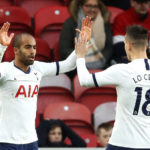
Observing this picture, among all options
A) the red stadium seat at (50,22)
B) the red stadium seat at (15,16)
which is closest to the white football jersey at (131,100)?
the red stadium seat at (15,16)

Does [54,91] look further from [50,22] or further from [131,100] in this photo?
[131,100]

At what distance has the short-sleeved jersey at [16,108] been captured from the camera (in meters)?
4.77

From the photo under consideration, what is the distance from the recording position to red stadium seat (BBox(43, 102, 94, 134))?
22.1 feet

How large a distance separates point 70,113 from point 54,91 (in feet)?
1.33

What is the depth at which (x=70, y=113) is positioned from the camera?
22.4 ft

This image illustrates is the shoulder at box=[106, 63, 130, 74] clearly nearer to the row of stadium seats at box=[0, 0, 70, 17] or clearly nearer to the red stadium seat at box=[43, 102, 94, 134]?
the red stadium seat at box=[43, 102, 94, 134]

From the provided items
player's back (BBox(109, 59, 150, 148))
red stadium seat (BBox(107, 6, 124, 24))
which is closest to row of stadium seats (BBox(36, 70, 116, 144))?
red stadium seat (BBox(107, 6, 124, 24))

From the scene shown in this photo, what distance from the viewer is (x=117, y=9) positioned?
332 inches

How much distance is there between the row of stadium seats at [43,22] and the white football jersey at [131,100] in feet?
10.1

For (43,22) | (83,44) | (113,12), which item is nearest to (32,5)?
(43,22)

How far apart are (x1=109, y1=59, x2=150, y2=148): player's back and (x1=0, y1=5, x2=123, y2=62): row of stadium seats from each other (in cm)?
311

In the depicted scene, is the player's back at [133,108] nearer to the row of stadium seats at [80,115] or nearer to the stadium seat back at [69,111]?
the row of stadium seats at [80,115]

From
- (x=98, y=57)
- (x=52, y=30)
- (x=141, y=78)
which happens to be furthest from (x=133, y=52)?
(x=52, y=30)

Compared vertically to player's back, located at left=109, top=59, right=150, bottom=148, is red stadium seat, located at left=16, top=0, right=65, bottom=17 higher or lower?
higher
